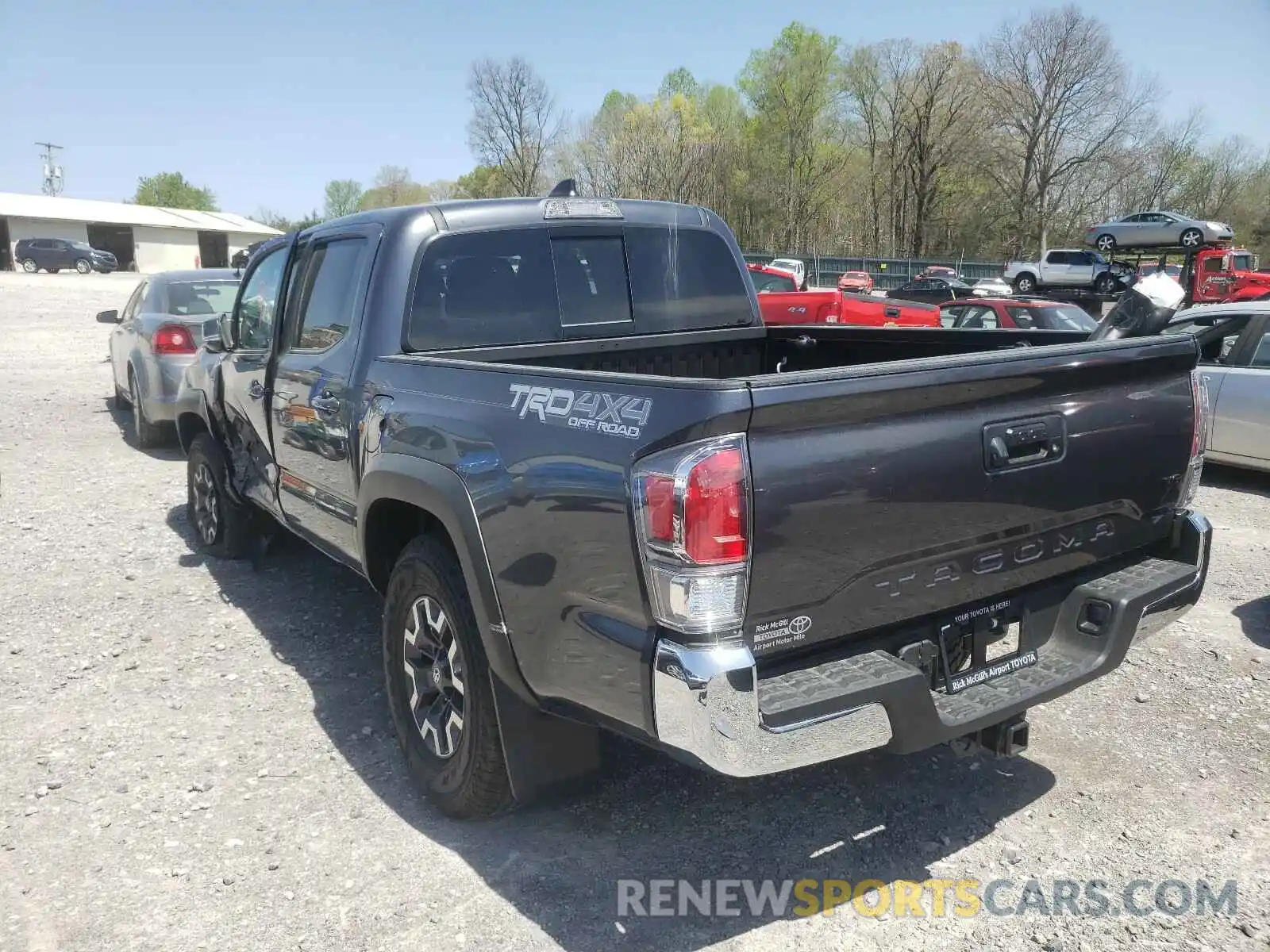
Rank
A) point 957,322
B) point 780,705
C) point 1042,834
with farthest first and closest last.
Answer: point 957,322 → point 1042,834 → point 780,705

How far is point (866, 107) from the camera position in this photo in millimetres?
65250

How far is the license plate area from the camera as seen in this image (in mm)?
2750

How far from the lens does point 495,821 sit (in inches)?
131

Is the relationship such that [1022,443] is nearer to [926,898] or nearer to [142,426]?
[926,898]

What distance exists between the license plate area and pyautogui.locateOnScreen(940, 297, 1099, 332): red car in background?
380 inches

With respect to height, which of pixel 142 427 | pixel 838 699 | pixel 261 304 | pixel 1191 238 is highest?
pixel 1191 238

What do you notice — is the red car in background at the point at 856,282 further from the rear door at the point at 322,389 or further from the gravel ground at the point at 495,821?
the rear door at the point at 322,389

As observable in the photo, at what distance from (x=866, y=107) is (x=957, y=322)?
57.6m

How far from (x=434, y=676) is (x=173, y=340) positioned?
699 centimetres

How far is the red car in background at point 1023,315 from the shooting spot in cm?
1200

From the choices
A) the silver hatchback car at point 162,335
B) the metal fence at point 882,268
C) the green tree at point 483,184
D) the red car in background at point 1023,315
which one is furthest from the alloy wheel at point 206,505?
the green tree at point 483,184

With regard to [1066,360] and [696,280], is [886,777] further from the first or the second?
[696,280]

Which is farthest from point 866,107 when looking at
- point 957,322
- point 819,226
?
point 957,322

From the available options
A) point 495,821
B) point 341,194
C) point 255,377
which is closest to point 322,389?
point 255,377
